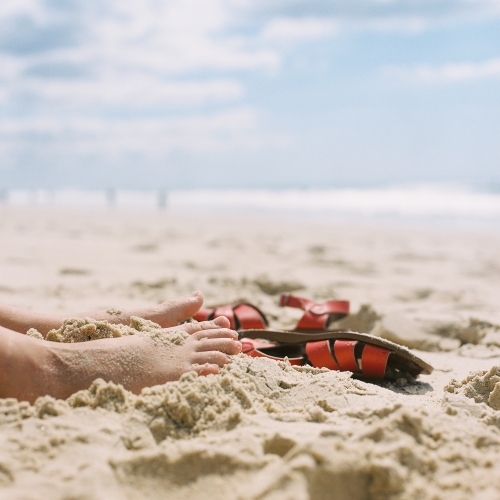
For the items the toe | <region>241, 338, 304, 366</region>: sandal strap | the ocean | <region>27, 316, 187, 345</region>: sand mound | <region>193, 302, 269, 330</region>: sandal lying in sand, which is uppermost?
the ocean

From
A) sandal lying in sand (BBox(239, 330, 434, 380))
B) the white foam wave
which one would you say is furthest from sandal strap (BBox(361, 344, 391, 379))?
the white foam wave

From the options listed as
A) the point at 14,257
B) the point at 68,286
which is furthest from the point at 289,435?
the point at 14,257

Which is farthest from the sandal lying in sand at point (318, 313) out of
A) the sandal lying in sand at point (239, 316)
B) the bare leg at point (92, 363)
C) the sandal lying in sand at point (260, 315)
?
the bare leg at point (92, 363)

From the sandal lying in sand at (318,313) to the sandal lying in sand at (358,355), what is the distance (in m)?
0.42

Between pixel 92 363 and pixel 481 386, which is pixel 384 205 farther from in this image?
pixel 92 363

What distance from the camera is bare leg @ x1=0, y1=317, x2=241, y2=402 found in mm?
1524

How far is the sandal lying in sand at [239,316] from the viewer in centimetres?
268

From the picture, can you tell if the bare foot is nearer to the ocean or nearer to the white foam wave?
the ocean

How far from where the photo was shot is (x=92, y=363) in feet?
5.30

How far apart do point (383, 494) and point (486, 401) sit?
0.71 m

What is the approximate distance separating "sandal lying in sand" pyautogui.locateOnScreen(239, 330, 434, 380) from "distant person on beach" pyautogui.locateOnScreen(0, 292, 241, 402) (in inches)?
14.0

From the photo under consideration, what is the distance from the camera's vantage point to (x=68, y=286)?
3.74 meters

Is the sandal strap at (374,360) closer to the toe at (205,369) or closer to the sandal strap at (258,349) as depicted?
the sandal strap at (258,349)

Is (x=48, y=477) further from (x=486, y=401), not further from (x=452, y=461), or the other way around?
(x=486, y=401)
